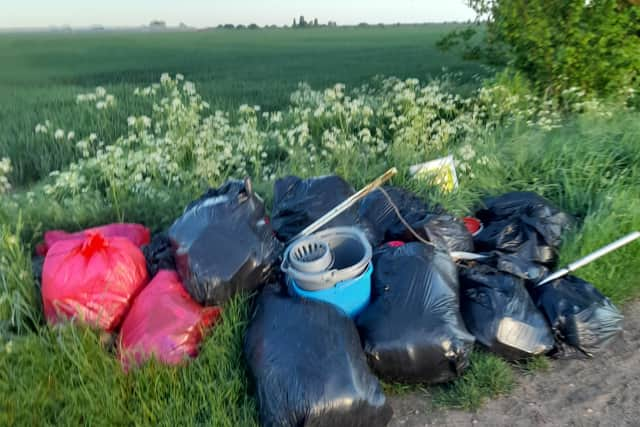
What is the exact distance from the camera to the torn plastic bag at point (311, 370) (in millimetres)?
2127

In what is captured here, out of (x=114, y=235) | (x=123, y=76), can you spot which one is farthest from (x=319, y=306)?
(x=123, y=76)

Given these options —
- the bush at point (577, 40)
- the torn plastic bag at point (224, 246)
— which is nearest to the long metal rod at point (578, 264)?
the torn plastic bag at point (224, 246)

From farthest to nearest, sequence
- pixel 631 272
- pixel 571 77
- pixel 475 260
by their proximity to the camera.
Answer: pixel 571 77
pixel 631 272
pixel 475 260

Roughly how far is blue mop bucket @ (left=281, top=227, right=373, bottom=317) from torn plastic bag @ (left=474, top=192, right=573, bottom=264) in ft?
3.13

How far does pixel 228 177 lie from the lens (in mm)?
4254

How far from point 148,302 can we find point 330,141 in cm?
218

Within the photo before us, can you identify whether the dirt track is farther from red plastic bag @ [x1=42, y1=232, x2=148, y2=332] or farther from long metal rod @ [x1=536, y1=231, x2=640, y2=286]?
red plastic bag @ [x1=42, y1=232, x2=148, y2=332]

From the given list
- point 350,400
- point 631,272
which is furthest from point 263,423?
point 631,272

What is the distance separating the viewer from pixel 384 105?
17.3 ft

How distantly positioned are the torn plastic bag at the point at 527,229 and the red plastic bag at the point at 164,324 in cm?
169

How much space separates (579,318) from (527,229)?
2.30 feet

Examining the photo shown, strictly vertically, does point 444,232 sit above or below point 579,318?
above

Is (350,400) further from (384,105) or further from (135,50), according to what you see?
(135,50)

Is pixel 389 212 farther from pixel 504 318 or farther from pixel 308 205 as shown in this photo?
pixel 504 318
